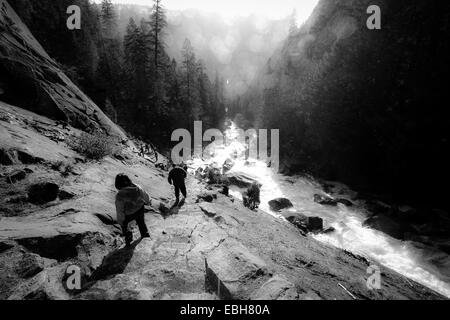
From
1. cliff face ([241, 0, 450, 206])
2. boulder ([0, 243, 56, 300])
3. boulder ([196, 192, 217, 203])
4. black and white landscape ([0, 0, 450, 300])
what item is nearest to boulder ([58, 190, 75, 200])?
black and white landscape ([0, 0, 450, 300])

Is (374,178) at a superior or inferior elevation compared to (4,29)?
inferior

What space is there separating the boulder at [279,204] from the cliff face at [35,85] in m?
12.8

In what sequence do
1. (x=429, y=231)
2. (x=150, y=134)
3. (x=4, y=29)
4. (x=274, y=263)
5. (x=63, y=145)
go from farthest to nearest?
(x=150, y=134) < (x=429, y=231) < (x=4, y=29) < (x=63, y=145) < (x=274, y=263)

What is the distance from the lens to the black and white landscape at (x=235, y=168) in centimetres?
493

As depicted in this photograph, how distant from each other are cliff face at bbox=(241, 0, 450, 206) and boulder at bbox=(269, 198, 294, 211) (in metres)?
9.61

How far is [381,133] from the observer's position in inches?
950

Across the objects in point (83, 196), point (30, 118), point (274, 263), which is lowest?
point (274, 263)

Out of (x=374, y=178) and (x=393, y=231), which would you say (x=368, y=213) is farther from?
(x=374, y=178)

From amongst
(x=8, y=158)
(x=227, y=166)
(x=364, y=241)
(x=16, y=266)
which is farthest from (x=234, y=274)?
(x=227, y=166)

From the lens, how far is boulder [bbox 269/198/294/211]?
19331mm

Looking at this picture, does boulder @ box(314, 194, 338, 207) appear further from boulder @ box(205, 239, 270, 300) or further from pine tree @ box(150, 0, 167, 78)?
pine tree @ box(150, 0, 167, 78)

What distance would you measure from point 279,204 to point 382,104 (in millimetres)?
14731
